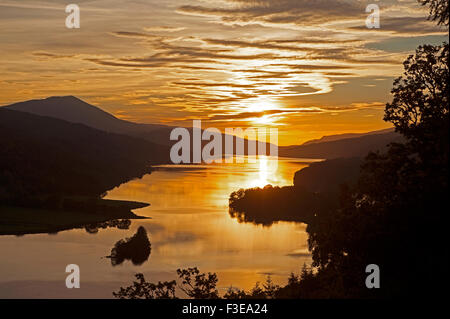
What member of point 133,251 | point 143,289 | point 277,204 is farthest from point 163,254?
point 277,204

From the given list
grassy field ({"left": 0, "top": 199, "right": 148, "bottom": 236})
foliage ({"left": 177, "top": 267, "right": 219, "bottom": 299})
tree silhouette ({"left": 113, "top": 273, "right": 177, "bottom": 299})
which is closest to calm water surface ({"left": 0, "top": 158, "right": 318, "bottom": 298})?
grassy field ({"left": 0, "top": 199, "right": 148, "bottom": 236})

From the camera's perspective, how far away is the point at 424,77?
885 inches

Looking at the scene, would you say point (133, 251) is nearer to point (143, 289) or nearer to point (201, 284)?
point (201, 284)

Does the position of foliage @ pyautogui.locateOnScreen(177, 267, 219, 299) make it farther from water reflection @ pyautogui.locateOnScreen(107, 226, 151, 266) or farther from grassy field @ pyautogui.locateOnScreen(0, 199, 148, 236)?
grassy field @ pyautogui.locateOnScreen(0, 199, 148, 236)

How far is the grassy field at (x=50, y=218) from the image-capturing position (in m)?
96.9

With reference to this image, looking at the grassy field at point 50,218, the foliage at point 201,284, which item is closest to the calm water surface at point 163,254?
the grassy field at point 50,218

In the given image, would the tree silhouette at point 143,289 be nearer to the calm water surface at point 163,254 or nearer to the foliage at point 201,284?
the foliage at point 201,284

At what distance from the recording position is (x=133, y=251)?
69.8m

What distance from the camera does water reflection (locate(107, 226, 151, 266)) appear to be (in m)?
68.4

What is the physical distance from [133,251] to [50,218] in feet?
149

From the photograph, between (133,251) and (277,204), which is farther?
(277,204)

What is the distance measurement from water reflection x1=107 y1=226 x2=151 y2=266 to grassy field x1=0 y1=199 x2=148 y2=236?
29705mm

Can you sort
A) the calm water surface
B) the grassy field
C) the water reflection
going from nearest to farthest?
1. the calm water surface
2. the water reflection
3. the grassy field
